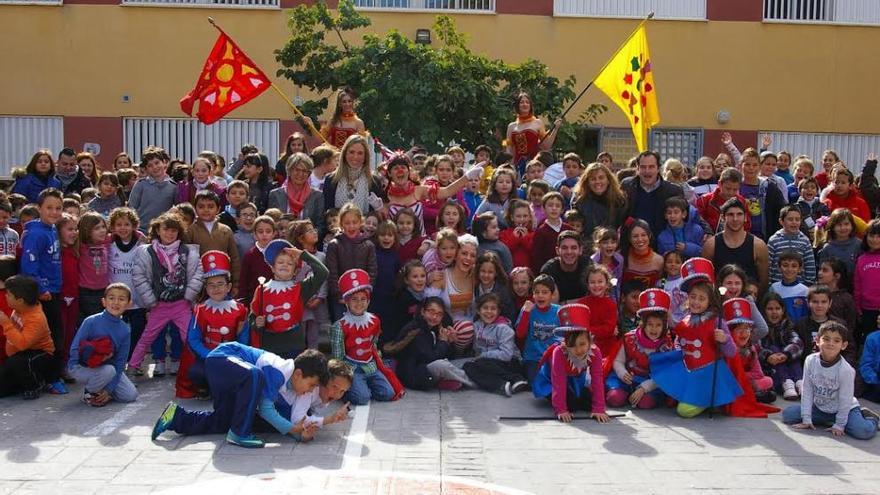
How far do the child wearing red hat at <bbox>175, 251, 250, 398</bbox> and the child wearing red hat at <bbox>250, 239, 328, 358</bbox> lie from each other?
0.15m

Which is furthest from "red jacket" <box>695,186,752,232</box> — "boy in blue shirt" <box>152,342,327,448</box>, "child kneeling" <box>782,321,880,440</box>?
"boy in blue shirt" <box>152,342,327,448</box>

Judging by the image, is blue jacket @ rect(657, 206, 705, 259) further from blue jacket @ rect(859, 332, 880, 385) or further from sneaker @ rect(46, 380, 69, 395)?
sneaker @ rect(46, 380, 69, 395)

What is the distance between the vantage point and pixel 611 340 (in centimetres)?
982

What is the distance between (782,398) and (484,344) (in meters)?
2.57

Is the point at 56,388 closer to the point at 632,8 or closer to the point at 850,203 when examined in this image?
the point at 850,203

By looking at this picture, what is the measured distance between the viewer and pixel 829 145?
21.3m

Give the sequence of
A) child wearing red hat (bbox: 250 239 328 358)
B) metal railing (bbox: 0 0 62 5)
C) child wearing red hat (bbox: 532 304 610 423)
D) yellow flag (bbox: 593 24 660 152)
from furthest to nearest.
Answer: metal railing (bbox: 0 0 62 5) → yellow flag (bbox: 593 24 660 152) → child wearing red hat (bbox: 250 239 328 358) → child wearing red hat (bbox: 532 304 610 423)

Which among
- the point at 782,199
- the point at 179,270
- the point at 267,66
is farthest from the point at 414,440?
the point at 267,66

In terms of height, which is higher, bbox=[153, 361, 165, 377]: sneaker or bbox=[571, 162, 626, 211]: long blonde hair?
bbox=[571, 162, 626, 211]: long blonde hair

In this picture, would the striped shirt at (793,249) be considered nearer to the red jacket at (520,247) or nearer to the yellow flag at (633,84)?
the red jacket at (520,247)

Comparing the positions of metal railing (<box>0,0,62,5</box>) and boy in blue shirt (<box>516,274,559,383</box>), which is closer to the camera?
boy in blue shirt (<box>516,274,559,383</box>)

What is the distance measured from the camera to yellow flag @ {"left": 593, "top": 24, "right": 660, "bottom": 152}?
13594mm

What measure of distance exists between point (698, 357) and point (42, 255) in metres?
5.61

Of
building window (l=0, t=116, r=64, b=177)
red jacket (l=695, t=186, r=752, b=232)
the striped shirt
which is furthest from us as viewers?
building window (l=0, t=116, r=64, b=177)
